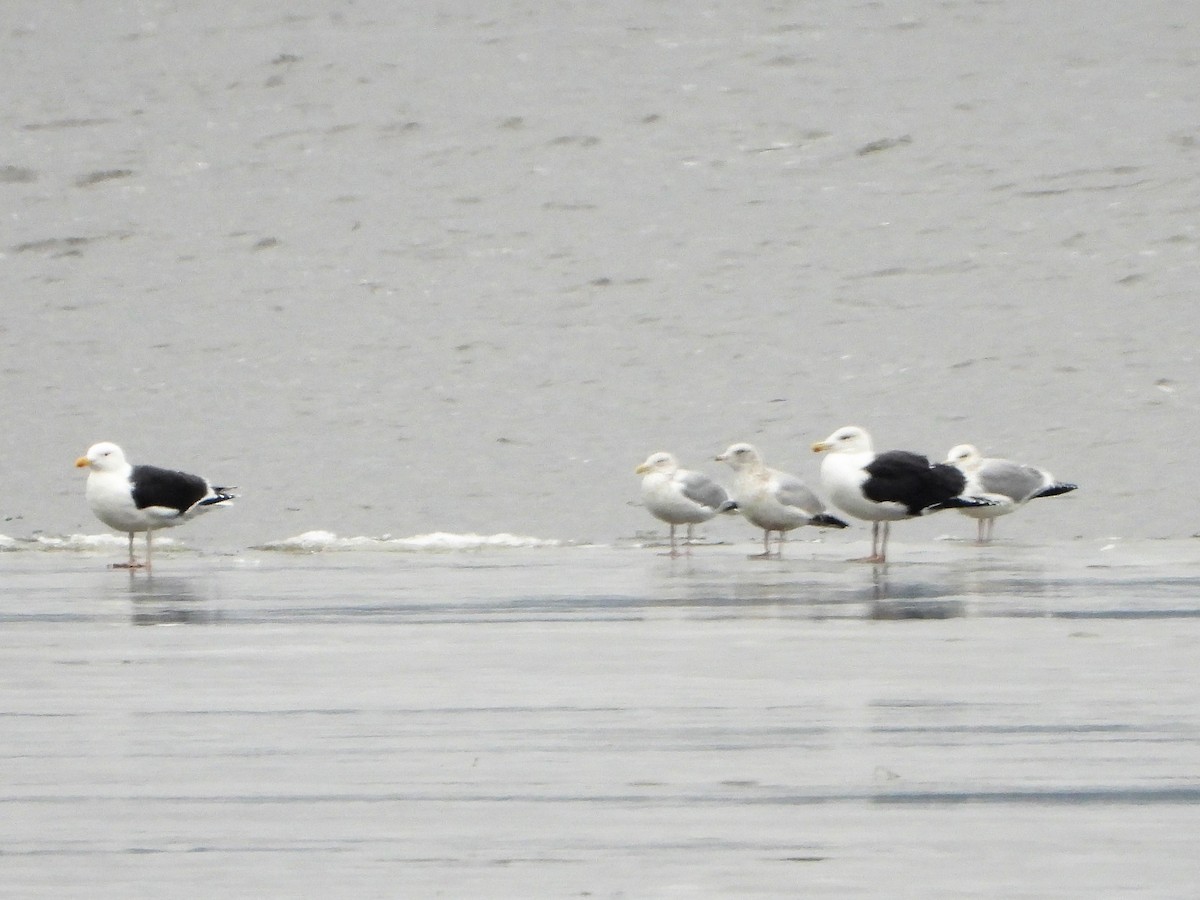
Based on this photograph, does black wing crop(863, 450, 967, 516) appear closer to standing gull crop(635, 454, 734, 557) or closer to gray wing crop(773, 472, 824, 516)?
gray wing crop(773, 472, 824, 516)

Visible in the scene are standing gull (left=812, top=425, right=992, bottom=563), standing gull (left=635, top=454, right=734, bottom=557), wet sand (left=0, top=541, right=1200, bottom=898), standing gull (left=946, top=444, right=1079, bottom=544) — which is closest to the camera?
wet sand (left=0, top=541, right=1200, bottom=898)

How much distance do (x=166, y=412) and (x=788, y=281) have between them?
31.2 feet

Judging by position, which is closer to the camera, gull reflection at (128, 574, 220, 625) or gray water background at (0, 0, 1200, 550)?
gull reflection at (128, 574, 220, 625)

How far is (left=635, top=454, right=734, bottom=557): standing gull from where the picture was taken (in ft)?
43.4

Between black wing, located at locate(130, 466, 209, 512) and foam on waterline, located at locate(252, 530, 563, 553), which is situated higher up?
black wing, located at locate(130, 466, 209, 512)

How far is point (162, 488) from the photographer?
40.2 ft

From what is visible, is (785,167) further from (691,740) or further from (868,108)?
(691,740)

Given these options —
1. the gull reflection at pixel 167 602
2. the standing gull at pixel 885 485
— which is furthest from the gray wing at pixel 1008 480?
the gull reflection at pixel 167 602

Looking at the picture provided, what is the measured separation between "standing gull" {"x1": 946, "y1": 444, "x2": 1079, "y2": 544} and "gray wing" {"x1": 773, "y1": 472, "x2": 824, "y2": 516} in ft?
4.24

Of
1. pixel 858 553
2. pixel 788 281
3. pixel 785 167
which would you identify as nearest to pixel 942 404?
pixel 788 281

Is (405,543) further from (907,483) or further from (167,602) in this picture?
(167,602)

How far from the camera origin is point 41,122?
3816 centimetres

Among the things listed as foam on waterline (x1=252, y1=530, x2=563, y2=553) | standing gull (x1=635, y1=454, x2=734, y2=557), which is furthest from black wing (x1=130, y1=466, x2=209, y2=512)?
standing gull (x1=635, y1=454, x2=734, y2=557)

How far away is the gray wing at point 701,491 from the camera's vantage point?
43.5 ft
